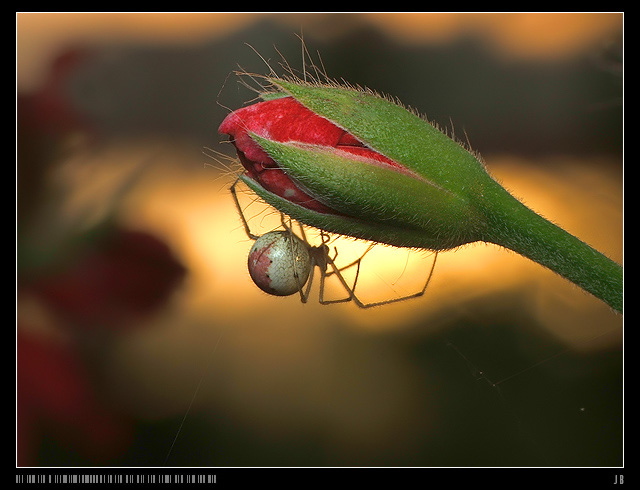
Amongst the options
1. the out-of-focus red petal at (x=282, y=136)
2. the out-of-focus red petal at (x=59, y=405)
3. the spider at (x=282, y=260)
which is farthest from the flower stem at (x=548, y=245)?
the out-of-focus red petal at (x=59, y=405)

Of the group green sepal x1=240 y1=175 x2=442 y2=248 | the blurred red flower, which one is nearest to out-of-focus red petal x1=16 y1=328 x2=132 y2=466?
the blurred red flower

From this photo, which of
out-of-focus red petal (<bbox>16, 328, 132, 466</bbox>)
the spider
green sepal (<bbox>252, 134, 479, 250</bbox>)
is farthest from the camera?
out-of-focus red petal (<bbox>16, 328, 132, 466</bbox>)

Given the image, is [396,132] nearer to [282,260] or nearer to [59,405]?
[282,260]

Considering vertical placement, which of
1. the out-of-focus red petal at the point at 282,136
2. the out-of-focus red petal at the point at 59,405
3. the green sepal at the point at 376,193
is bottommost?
the out-of-focus red petal at the point at 59,405

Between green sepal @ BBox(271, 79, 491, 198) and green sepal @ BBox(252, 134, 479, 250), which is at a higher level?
green sepal @ BBox(271, 79, 491, 198)

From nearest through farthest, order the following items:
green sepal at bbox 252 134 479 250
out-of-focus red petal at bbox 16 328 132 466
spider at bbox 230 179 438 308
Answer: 1. green sepal at bbox 252 134 479 250
2. spider at bbox 230 179 438 308
3. out-of-focus red petal at bbox 16 328 132 466

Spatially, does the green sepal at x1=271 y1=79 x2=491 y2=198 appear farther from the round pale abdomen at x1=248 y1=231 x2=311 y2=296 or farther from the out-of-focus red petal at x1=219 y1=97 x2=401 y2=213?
the round pale abdomen at x1=248 y1=231 x2=311 y2=296

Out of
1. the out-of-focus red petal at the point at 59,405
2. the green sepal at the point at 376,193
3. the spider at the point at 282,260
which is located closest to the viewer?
the green sepal at the point at 376,193

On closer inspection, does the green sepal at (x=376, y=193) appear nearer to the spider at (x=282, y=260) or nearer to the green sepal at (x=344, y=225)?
the green sepal at (x=344, y=225)

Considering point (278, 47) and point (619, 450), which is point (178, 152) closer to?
point (278, 47)
